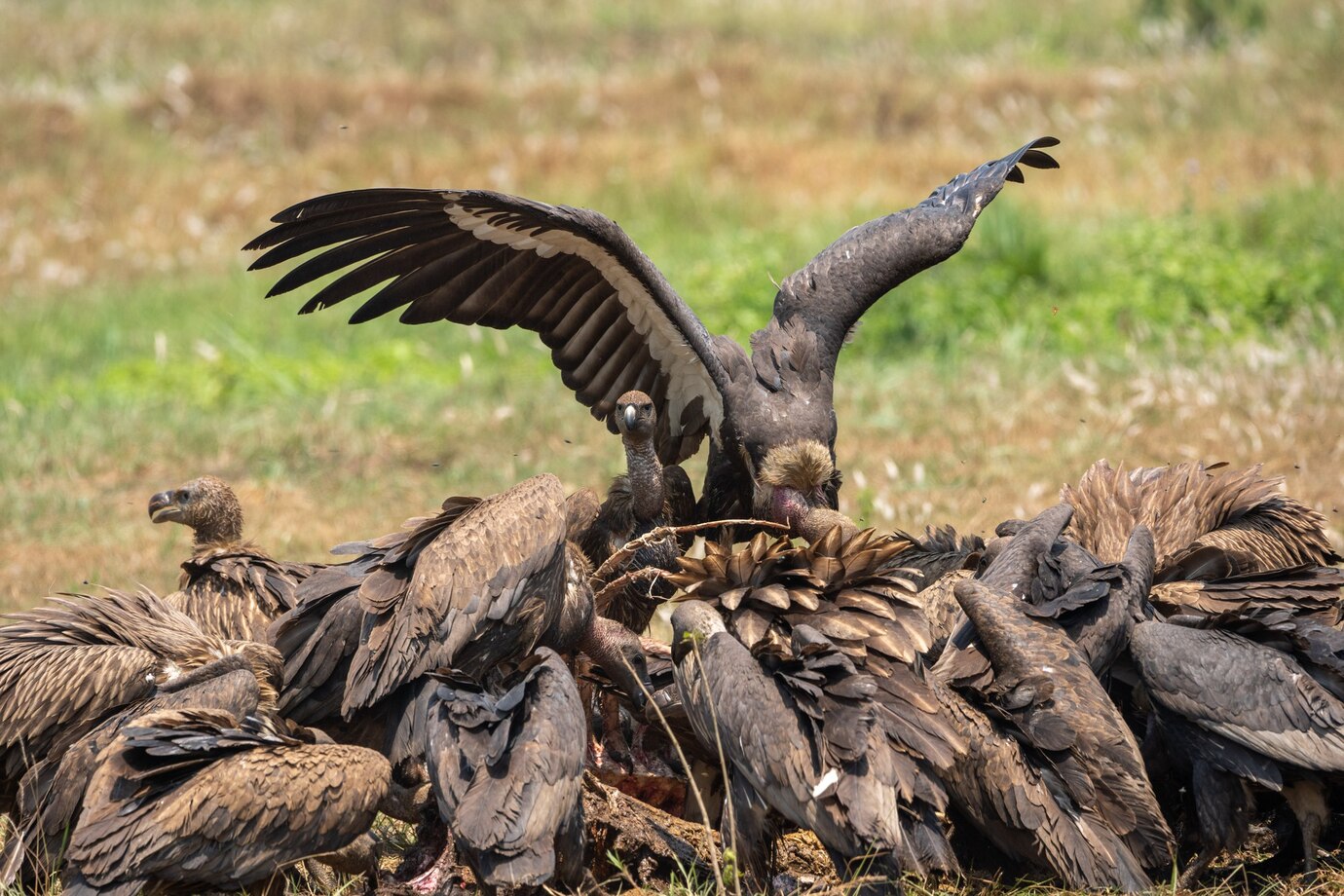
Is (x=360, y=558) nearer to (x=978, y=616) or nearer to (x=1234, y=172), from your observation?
(x=978, y=616)

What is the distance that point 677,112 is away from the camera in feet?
59.3

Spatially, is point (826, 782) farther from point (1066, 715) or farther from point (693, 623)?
point (1066, 715)

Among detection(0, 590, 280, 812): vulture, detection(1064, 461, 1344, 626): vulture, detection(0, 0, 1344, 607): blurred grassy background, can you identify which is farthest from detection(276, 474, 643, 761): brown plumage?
detection(0, 0, 1344, 607): blurred grassy background

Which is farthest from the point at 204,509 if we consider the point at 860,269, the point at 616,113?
the point at 616,113

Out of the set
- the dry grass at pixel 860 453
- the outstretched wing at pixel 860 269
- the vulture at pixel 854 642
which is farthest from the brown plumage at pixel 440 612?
the dry grass at pixel 860 453

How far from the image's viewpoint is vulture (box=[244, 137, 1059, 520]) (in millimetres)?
5711

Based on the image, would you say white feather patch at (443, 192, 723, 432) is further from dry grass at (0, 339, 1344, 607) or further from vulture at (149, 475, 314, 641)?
dry grass at (0, 339, 1344, 607)

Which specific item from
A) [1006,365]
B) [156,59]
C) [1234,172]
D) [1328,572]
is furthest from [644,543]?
[156,59]

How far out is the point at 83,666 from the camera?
4559mm

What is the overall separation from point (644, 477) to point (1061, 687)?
1.67 meters

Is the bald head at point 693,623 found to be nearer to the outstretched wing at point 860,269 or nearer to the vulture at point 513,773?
the vulture at point 513,773

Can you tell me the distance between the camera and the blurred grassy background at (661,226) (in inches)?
355

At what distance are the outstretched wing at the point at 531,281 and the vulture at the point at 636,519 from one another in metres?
0.66

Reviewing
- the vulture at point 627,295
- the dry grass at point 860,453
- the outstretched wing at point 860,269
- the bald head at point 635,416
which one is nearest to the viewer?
the bald head at point 635,416
